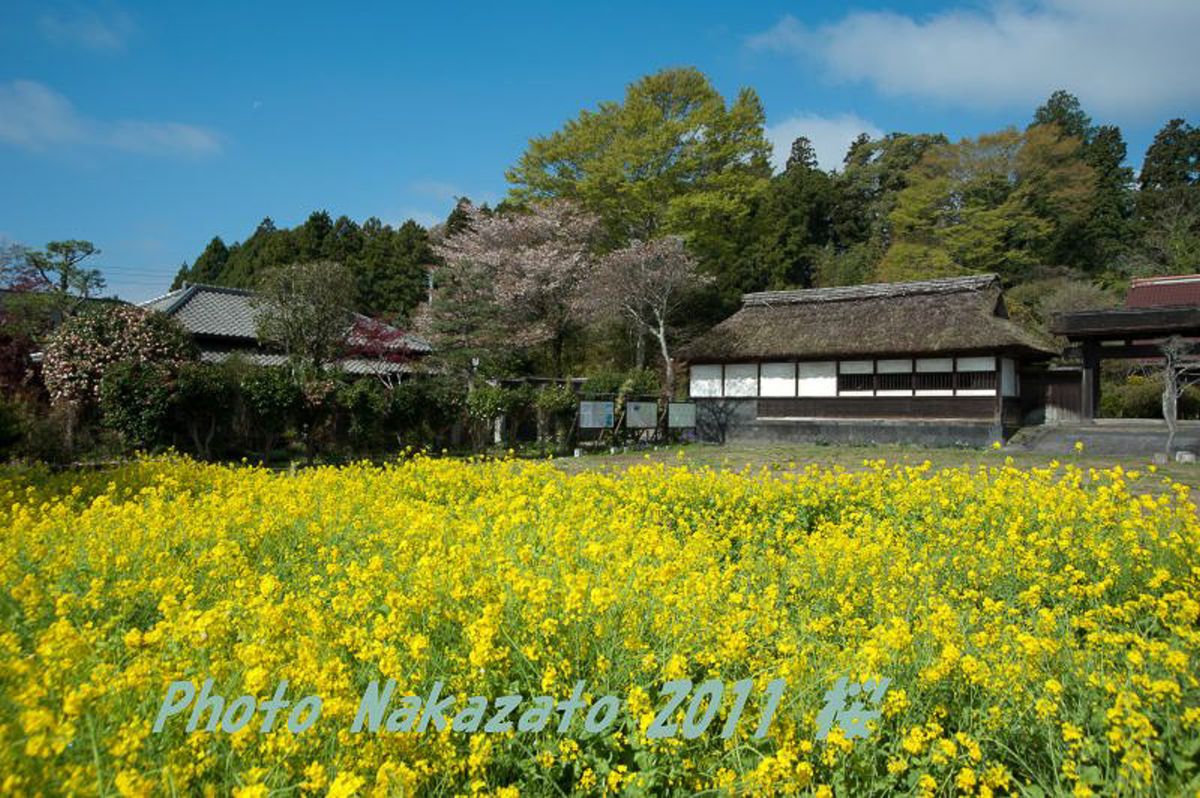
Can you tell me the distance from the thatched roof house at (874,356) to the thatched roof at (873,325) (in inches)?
1.2

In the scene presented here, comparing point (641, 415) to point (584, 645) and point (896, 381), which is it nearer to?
point (896, 381)

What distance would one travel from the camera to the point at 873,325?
19734 mm

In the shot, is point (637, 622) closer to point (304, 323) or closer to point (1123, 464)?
point (1123, 464)

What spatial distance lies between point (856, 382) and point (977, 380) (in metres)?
2.92

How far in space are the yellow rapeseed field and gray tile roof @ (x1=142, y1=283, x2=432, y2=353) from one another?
18013mm

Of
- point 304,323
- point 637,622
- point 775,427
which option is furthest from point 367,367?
point 637,622

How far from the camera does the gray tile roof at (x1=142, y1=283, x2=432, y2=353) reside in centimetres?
2114

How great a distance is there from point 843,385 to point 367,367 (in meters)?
13.9

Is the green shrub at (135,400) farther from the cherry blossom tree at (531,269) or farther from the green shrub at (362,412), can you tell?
the cherry blossom tree at (531,269)

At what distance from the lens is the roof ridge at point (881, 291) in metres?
19.8

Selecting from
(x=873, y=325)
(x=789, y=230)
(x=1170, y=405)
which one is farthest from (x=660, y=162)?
(x=1170, y=405)

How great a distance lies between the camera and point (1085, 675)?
2.80 m

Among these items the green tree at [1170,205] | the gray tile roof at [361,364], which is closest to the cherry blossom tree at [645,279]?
the gray tile roof at [361,364]

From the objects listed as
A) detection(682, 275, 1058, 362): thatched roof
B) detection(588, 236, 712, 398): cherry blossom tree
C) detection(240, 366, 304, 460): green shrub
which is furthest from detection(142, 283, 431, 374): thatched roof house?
detection(682, 275, 1058, 362): thatched roof
